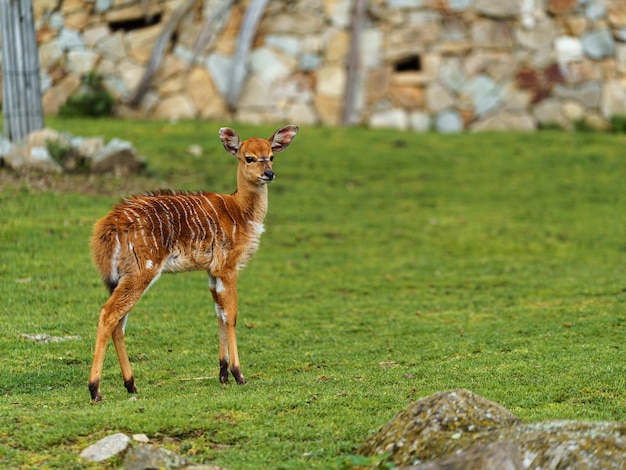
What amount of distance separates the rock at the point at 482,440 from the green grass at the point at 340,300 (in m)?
0.68

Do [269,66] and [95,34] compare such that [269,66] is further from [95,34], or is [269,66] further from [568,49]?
[568,49]

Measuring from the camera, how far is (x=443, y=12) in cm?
2312

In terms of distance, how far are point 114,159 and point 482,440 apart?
1170 cm

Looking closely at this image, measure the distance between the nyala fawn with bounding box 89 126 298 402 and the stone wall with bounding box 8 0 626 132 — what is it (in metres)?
14.1

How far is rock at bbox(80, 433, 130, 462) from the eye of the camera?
6172 mm

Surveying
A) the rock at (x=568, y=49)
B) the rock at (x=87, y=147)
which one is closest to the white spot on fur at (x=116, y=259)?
the rock at (x=87, y=147)

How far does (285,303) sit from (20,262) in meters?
3.28

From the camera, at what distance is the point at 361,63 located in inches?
907

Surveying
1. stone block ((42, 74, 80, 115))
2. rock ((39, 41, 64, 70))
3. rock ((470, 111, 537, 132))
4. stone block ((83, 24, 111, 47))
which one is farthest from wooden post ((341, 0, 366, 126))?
rock ((39, 41, 64, 70))

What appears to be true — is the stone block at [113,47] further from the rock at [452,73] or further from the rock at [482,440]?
the rock at [482,440]

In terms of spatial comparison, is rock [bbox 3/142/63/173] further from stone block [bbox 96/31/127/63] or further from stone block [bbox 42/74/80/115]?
stone block [bbox 96/31/127/63]

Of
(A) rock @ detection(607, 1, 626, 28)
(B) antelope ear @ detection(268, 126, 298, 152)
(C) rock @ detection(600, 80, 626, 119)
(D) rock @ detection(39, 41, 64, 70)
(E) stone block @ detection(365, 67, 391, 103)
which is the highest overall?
(B) antelope ear @ detection(268, 126, 298, 152)

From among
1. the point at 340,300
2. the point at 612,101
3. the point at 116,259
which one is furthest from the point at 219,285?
the point at 612,101

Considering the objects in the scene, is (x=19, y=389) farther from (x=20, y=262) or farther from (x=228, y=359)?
(x=20, y=262)
